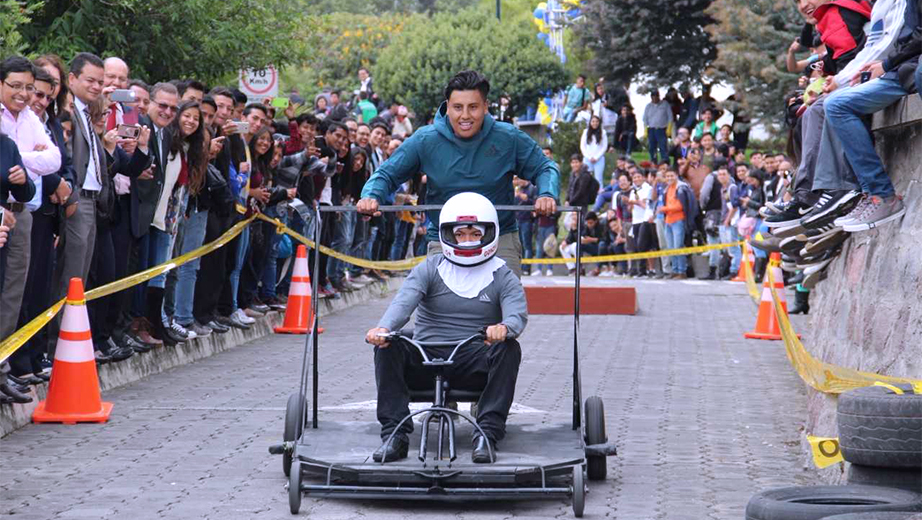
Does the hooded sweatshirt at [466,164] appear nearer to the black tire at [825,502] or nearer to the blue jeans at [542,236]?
the black tire at [825,502]

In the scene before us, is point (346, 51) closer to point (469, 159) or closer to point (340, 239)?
point (340, 239)

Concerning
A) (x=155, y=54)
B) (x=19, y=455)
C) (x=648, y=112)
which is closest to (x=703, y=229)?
(x=648, y=112)

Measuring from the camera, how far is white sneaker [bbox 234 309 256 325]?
16931 millimetres

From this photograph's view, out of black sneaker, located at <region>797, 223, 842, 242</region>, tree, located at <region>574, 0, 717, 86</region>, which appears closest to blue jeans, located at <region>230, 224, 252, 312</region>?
black sneaker, located at <region>797, 223, 842, 242</region>

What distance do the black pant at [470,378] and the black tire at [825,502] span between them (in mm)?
1773

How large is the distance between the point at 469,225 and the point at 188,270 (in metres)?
6.53

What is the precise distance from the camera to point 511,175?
9.77 m

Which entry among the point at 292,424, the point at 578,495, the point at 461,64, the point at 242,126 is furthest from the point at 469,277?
the point at 461,64

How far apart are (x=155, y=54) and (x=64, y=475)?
42.0ft

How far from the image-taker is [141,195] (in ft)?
43.4

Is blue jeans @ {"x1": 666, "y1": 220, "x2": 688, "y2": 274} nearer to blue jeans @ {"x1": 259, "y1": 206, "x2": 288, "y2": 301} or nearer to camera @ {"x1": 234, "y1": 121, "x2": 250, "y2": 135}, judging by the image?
blue jeans @ {"x1": 259, "y1": 206, "x2": 288, "y2": 301}

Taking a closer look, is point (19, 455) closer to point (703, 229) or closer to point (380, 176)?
point (380, 176)

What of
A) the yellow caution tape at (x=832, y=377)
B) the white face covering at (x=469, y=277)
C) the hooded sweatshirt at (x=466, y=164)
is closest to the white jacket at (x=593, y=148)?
the yellow caution tape at (x=832, y=377)

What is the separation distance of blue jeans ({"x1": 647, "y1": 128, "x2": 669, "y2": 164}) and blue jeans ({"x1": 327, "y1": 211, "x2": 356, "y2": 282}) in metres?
19.2
